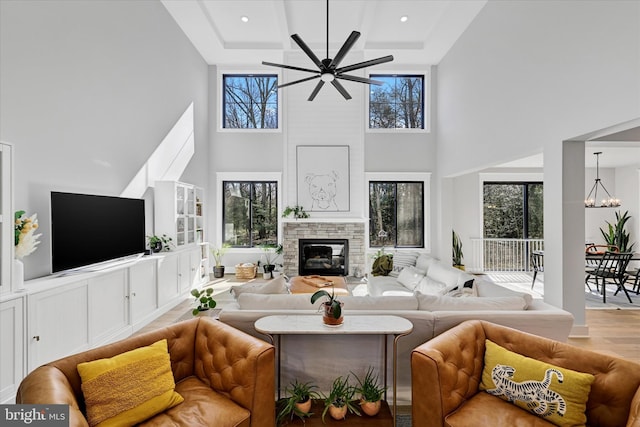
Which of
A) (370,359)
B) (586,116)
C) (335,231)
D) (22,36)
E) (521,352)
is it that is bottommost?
(370,359)

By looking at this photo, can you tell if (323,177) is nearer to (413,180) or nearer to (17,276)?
(413,180)

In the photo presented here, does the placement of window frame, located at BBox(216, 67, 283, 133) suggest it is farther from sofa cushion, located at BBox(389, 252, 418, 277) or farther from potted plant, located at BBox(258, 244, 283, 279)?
sofa cushion, located at BBox(389, 252, 418, 277)

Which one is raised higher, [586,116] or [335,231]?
[586,116]

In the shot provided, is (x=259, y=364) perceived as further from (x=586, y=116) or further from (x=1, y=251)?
(x=586, y=116)

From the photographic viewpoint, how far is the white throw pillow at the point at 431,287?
12.5ft

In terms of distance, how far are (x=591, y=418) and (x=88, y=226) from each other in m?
4.35

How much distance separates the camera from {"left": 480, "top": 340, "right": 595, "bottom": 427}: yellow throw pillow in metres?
1.58

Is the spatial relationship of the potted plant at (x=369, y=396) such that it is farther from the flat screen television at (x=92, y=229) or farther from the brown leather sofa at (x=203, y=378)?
the flat screen television at (x=92, y=229)

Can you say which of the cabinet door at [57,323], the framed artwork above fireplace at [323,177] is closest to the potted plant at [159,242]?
the cabinet door at [57,323]

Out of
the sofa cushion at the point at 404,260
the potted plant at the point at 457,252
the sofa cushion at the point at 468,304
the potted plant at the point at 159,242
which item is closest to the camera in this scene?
the sofa cushion at the point at 468,304

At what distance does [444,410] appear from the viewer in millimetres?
1688

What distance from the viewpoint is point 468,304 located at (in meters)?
2.44

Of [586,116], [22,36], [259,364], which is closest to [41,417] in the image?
[259,364]

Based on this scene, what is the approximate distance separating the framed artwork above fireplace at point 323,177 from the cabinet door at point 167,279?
2934mm
